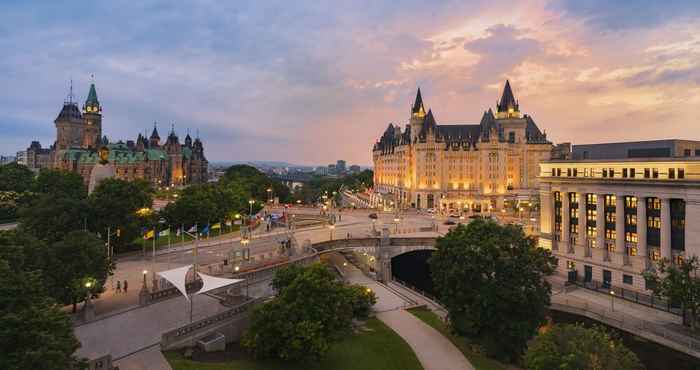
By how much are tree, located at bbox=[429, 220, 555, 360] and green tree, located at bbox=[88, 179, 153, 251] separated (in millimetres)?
47544

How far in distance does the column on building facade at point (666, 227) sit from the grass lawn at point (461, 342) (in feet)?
115

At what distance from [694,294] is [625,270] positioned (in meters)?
18.1

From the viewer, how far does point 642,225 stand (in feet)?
212

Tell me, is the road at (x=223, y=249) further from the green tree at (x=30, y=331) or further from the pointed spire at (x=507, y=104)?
the pointed spire at (x=507, y=104)

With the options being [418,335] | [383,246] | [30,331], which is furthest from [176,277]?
[383,246]

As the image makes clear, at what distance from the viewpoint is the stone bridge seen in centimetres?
7625

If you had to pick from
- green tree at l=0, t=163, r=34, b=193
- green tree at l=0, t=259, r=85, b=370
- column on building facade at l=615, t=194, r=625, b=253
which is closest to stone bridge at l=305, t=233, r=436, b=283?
column on building facade at l=615, t=194, r=625, b=253

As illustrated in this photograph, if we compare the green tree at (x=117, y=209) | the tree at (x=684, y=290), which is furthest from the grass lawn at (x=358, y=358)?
the green tree at (x=117, y=209)

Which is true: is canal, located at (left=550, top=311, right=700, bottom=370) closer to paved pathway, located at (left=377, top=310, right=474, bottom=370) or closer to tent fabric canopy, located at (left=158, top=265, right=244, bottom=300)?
paved pathway, located at (left=377, top=310, right=474, bottom=370)

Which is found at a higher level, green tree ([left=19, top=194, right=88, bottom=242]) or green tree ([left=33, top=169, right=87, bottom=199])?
green tree ([left=33, top=169, right=87, bottom=199])

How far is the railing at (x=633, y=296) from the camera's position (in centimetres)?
5784

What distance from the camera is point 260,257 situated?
6328 centimetres

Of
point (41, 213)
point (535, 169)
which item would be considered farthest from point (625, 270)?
point (535, 169)

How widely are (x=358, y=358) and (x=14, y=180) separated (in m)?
123
